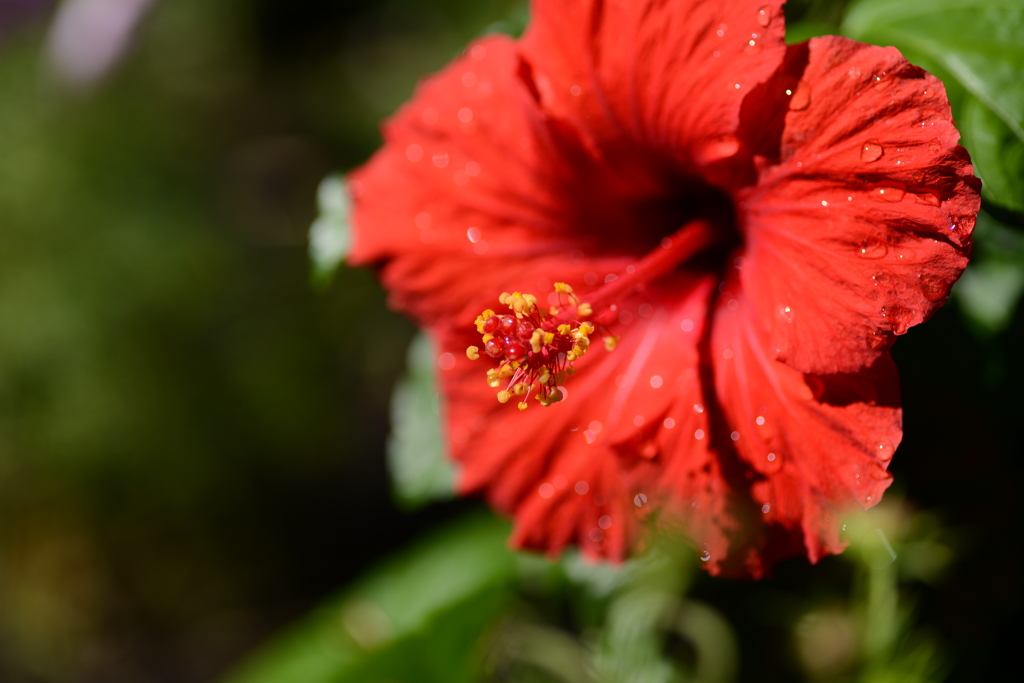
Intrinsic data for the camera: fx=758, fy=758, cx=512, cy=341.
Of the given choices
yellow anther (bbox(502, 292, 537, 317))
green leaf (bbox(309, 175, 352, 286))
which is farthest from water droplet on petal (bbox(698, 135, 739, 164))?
green leaf (bbox(309, 175, 352, 286))

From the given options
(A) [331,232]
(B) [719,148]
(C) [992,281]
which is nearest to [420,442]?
(A) [331,232]

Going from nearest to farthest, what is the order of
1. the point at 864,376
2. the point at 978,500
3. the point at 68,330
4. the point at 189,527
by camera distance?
the point at 864,376 → the point at 978,500 → the point at 68,330 → the point at 189,527

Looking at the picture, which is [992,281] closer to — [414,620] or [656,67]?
[656,67]

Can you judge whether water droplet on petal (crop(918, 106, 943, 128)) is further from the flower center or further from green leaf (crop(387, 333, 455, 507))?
green leaf (crop(387, 333, 455, 507))

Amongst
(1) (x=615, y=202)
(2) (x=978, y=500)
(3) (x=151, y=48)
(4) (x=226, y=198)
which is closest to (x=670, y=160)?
(1) (x=615, y=202)

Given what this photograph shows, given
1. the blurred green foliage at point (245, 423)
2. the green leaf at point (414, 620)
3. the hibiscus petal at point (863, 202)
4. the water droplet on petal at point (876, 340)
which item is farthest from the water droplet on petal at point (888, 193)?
the green leaf at point (414, 620)

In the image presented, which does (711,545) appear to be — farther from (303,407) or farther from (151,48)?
(151,48)

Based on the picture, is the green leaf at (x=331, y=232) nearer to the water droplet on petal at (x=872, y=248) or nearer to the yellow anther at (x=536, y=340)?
the yellow anther at (x=536, y=340)
